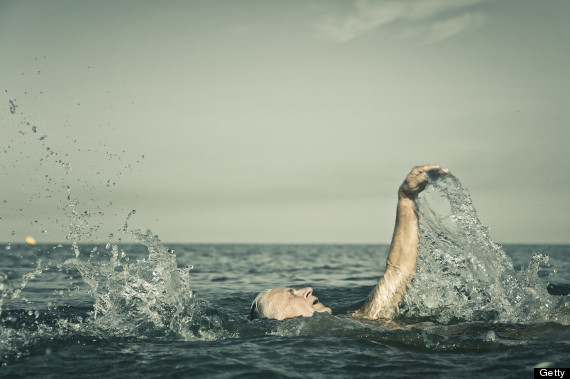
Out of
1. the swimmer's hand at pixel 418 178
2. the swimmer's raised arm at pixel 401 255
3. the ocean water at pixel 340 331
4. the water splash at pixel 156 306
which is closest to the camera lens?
the ocean water at pixel 340 331

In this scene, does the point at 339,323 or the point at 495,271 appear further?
the point at 495,271

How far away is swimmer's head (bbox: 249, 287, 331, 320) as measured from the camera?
631cm

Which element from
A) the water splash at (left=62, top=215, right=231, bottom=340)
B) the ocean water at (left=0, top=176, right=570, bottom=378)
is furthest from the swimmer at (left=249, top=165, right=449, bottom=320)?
the water splash at (left=62, top=215, right=231, bottom=340)

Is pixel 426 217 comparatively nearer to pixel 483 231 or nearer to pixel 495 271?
pixel 483 231

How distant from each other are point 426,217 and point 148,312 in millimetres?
4070

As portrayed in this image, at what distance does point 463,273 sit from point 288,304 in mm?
2664

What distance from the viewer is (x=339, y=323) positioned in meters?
6.05

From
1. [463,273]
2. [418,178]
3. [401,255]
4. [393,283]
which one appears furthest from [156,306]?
[463,273]

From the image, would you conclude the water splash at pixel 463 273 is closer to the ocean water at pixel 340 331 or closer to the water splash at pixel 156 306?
the ocean water at pixel 340 331

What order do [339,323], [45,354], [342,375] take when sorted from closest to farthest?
[342,375] < [45,354] < [339,323]

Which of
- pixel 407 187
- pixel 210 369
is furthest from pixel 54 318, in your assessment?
pixel 407 187

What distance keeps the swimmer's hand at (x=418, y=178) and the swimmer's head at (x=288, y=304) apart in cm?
185

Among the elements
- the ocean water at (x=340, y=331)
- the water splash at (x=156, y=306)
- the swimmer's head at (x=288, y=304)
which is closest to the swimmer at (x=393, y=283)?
the swimmer's head at (x=288, y=304)

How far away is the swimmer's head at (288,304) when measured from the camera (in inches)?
248
